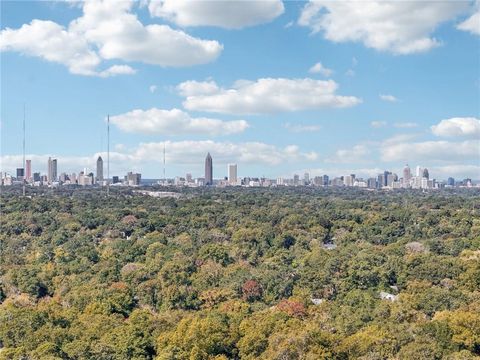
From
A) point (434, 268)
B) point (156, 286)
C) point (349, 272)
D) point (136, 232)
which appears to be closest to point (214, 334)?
point (156, 286)

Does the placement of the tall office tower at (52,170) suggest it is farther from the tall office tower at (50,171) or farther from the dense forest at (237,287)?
the dense forest at (237,287)

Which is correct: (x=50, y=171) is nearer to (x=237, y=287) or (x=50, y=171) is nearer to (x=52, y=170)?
(x=52, y=170)

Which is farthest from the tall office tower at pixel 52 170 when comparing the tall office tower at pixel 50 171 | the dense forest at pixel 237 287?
the dense forest at pixel 237 287

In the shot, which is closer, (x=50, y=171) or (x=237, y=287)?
(x=237, y=287)

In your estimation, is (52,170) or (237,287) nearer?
(237,287)

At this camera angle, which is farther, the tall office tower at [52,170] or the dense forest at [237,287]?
the tall office tower at [52,170]

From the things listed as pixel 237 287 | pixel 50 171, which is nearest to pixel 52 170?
pixel 50 171

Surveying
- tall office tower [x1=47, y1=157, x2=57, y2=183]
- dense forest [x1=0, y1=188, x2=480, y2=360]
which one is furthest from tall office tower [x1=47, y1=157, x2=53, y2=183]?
dense forest [x1=0, y1=188, x2=480, y2=360]

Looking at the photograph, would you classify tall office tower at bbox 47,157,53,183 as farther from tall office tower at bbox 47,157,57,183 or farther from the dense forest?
the dense forest
